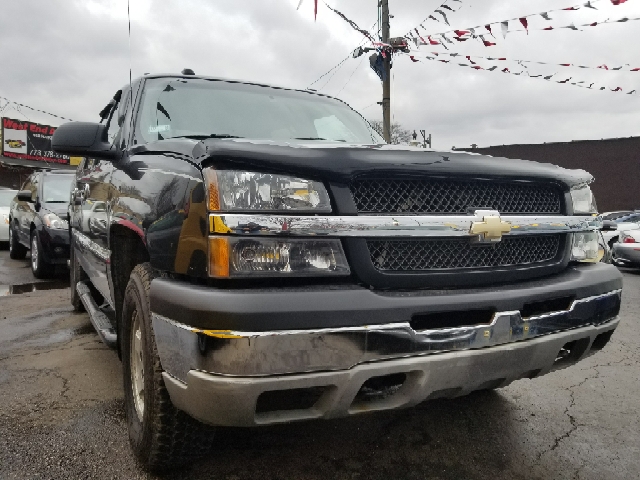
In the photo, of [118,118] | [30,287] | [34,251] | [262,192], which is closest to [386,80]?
[34,251]

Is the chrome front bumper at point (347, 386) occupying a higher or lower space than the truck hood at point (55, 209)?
lower

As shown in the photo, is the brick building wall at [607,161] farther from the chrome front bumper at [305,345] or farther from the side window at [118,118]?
the chrome front bumper at [305,345]

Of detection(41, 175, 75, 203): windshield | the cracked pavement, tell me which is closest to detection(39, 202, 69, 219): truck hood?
detection(41, 175, 75, 203): windshield

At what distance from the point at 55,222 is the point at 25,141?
3282 centimetres

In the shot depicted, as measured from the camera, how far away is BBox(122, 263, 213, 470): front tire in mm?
1938

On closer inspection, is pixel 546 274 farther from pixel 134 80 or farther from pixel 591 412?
pixel 134 80

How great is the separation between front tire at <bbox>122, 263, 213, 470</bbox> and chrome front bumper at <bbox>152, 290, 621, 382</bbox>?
0.49 ft

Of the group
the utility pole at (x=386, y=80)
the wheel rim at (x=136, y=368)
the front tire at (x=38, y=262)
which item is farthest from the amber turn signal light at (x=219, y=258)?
the utility pole at (x=386, y=80)

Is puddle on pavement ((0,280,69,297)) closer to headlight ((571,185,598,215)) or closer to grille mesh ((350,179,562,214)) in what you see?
grille mesh ((350,179,562,214))

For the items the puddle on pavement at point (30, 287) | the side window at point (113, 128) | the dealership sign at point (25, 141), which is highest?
the dealership sign at point (25, 141)

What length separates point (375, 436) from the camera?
261 centimetres

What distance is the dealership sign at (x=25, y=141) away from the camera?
3481 cm

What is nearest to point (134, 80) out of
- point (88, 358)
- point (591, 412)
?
point (88, 358)

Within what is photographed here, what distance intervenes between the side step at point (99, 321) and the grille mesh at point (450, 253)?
5.43 ft
